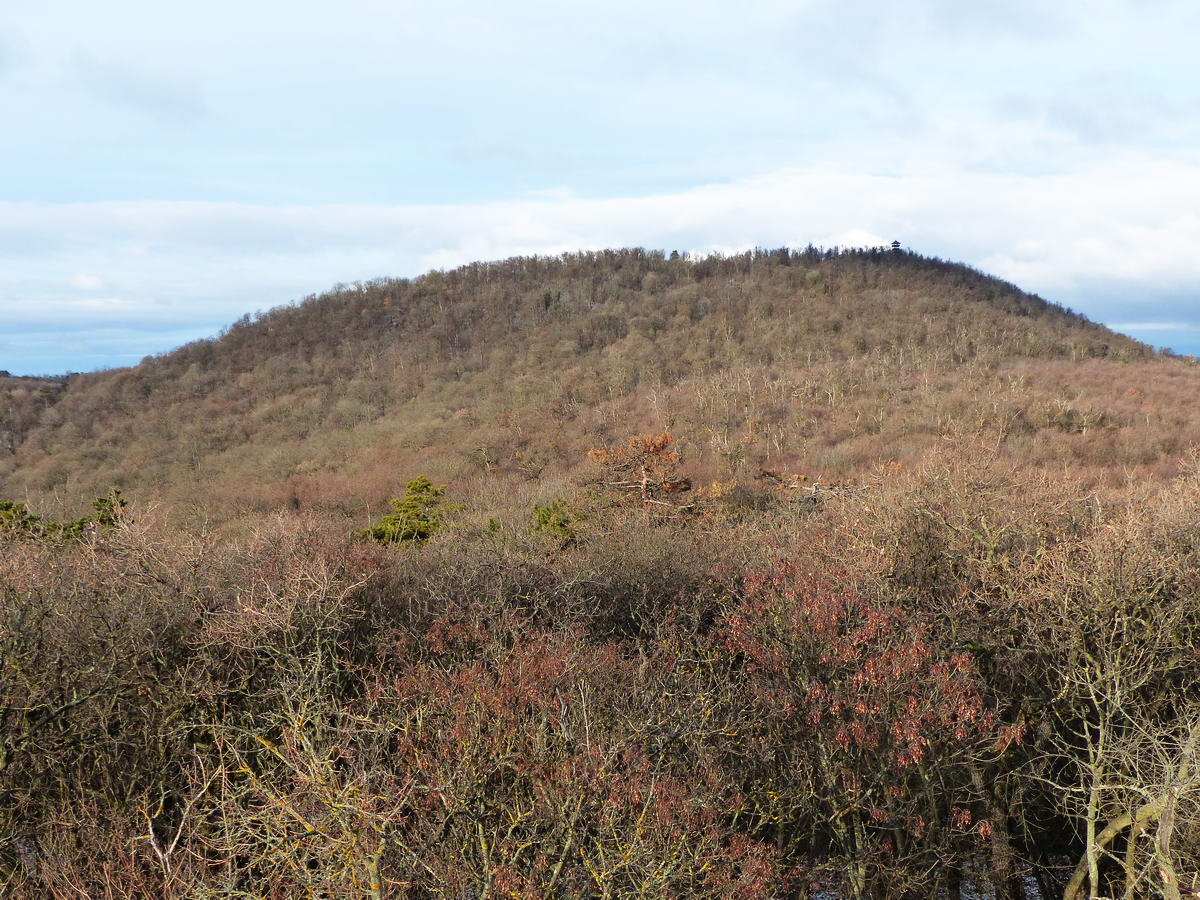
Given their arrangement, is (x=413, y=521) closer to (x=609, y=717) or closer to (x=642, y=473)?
(x=642, y=473)

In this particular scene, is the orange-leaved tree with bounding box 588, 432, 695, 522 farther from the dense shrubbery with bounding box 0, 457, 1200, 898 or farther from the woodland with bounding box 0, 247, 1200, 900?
the dense shrubbery with bounding box 0, 457, 1200, 898

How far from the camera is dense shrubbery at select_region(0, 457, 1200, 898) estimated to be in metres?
8.49

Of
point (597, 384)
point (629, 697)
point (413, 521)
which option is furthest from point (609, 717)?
point (597, 384)

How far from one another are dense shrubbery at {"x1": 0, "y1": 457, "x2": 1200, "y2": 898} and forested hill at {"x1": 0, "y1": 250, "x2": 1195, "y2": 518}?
27.4 m

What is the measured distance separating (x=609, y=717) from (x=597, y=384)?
6457 cm

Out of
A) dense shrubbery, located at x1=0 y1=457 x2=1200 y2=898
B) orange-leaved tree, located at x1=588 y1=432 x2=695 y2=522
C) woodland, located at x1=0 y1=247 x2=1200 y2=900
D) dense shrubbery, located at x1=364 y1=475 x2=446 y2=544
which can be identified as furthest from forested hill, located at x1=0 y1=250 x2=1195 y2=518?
dense shrubbery, located at x1=0 y1=457 x2=1200 y2=898

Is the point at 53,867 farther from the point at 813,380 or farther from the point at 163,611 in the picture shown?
the point at 813,380

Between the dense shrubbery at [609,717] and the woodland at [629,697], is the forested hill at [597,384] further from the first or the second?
the dense shrubbery at [609,717]

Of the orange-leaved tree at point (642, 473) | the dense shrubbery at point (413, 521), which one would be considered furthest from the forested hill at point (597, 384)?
the dense shrubbery at point (413, 521)

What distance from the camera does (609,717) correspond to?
10602 mm

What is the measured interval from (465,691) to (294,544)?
827cm

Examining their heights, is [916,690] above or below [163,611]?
below

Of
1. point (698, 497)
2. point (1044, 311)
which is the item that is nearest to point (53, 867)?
point (698, 497)

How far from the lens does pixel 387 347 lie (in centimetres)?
9444
